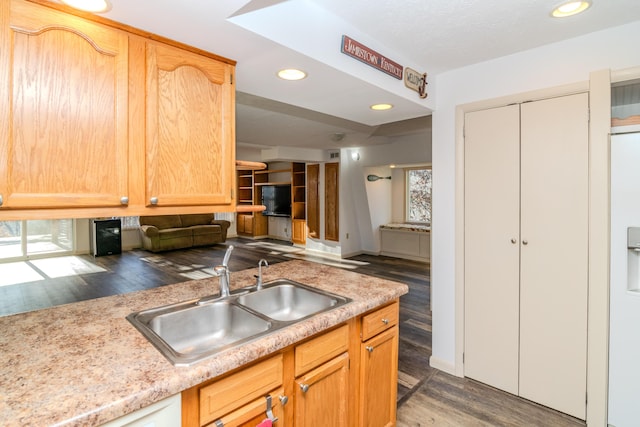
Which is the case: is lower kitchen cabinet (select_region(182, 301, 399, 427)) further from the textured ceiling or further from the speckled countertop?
the textured ceiling

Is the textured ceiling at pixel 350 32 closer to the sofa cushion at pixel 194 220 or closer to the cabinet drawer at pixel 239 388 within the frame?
the cabinet drawer at pixel 239 388

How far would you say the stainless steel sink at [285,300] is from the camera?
173cm

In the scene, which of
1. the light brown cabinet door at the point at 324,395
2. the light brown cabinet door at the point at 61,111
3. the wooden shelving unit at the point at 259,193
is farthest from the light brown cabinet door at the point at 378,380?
the wooden shelving unit at the point at 259,193

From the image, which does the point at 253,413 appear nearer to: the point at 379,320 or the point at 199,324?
the point at 199,324

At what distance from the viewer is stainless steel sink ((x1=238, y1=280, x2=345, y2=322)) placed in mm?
1726

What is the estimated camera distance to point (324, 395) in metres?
1.44

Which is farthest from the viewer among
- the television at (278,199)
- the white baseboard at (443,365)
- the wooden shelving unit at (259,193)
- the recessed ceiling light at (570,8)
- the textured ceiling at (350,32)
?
the television at (278,199)

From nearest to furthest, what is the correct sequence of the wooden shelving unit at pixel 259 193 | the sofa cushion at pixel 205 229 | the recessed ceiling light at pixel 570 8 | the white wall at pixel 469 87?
the recessed ceiling light at pixel 570 8, the white wall at pixel 469 87, the sofa cushion at pixel 205 229, the wooden shelving unit at pixel 259 193

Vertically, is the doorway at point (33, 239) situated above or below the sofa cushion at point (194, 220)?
below

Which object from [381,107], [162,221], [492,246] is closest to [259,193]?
[162,221]

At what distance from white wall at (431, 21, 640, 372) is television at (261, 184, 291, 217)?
6791mm

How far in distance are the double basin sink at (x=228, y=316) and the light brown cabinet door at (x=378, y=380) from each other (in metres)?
0.36

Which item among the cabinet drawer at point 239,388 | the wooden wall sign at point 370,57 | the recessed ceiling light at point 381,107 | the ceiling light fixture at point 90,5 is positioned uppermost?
the wooden wall sign at point 370,57

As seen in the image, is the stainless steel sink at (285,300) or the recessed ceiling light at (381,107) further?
the recessed ceiling light at (381,107)
